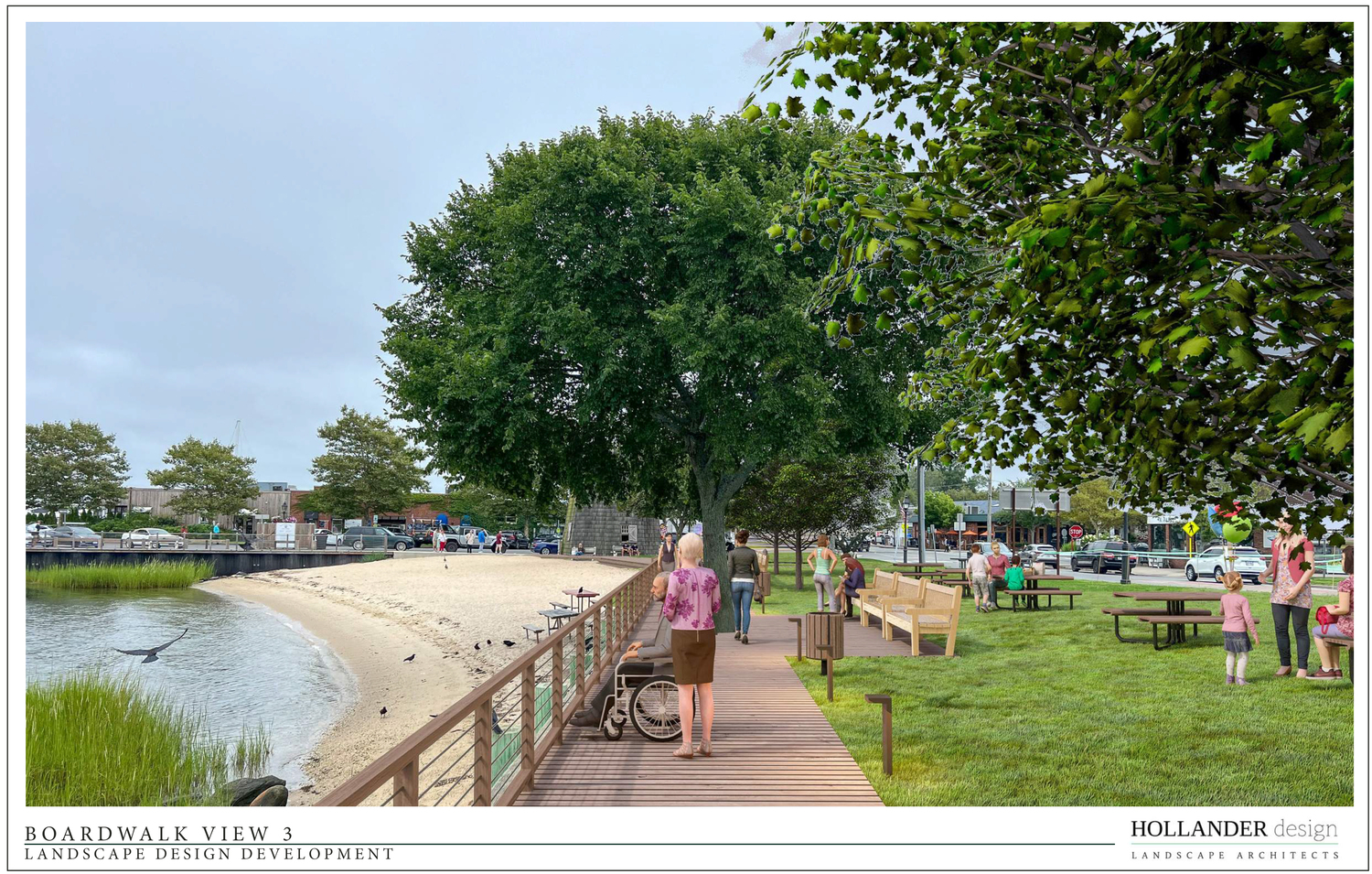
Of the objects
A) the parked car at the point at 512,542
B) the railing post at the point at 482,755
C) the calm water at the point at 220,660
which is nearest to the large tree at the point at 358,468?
the parked car at the point at 512,542

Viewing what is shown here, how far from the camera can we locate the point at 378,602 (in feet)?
124

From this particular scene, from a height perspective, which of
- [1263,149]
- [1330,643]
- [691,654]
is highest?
[1263,149]

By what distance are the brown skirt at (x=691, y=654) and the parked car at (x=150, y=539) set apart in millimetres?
62421

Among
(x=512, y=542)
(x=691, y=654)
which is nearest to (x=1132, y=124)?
(x=691, y=654)

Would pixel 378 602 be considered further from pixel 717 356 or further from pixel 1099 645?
pixel 1099 645

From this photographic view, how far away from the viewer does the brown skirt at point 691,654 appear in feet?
23.0

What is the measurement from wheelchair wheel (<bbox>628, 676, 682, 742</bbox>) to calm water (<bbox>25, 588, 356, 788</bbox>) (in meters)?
7.62

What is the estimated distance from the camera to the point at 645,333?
16469 mm

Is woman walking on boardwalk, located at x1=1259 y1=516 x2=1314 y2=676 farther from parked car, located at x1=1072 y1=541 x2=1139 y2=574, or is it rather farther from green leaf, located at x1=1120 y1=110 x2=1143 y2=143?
parked car, located at x1=1072 y1=541 x2=1139 y2=574

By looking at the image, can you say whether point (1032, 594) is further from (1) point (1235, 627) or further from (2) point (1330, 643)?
(1) point (1235, 627)

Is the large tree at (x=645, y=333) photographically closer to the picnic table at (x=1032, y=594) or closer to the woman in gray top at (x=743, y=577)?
the woman in gray top at (x=743, y=577)

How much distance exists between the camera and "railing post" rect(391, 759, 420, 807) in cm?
386

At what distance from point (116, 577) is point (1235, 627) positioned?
170 feet
